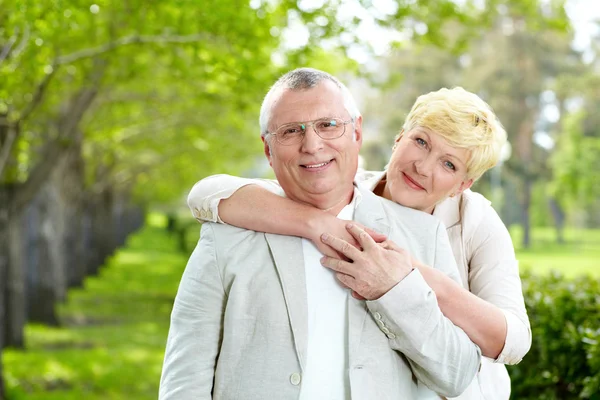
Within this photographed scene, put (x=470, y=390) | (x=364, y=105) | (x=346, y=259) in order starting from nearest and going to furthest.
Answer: (x=346, y=259)
(x=470, y=390)
(x=364, y=105)

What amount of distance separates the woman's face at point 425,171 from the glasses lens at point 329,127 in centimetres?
46

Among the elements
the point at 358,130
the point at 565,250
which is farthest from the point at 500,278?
the point at 565,250

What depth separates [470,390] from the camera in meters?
3.15

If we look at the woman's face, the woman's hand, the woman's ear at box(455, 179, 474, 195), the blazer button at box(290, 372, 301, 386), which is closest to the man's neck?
the woman's hand

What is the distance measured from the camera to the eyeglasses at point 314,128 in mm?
2956

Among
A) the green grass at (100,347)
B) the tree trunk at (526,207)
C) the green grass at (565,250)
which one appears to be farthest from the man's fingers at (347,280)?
the tree trunk at (526,207)

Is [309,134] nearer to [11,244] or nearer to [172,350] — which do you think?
[172,350]

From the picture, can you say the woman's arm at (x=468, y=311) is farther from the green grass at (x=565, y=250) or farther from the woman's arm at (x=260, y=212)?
the green grass at (x=565, y=250)

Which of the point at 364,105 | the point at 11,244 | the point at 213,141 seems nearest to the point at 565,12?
the point at 11,244

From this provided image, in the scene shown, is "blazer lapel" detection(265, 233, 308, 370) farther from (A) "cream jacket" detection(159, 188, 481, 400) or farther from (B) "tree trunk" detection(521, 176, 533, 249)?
(B) "tree trunk" detection(521, 176, 533, 249)

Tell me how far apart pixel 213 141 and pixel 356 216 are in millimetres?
22212

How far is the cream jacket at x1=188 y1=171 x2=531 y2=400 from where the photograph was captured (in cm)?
312

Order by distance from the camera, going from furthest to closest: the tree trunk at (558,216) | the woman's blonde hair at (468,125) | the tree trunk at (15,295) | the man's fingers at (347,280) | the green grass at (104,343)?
the tree trunk at (558,216) → the tree trunk at (15,295) → the green grass at (104,343) → the woman's blonde hair at (468,125) → the man's fingers at (347,280)

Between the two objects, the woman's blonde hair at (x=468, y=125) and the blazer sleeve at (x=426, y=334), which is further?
the woman's blonde hair at (x=468, y=125)
